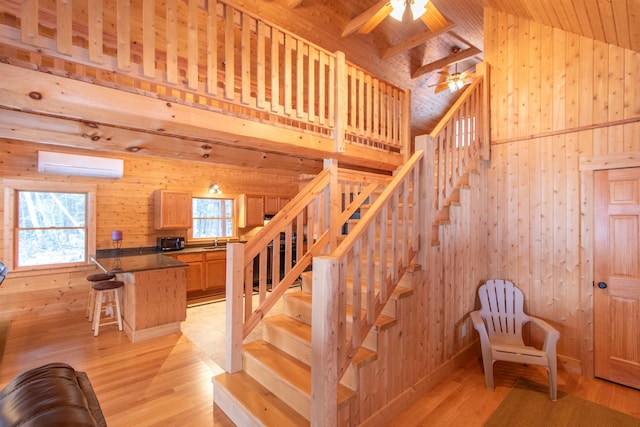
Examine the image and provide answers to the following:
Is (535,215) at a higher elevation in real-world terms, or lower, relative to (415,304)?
higher

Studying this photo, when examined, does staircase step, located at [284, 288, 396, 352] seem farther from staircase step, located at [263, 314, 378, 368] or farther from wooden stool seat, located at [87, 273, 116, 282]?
wooden stool seat, located at [87, 273, 116, 282]

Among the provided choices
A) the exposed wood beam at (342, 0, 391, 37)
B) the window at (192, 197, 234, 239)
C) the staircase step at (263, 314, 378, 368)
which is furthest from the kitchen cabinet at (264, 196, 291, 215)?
the staircase step at (263, 314, 378, 368)

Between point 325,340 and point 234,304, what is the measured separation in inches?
43.5

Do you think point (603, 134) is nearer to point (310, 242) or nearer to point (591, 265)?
point (591, 265)

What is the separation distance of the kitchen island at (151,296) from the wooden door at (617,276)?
475 centimetres

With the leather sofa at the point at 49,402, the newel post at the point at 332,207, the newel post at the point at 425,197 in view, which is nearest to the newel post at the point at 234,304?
the newel post at the point at 332,207

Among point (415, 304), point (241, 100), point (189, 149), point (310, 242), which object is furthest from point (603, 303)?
point (189, 149)

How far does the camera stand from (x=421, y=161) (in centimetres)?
262

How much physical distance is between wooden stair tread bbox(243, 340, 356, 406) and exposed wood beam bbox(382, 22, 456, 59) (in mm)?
4969

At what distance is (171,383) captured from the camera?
2799 millimetres

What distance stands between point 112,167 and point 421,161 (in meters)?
4.93

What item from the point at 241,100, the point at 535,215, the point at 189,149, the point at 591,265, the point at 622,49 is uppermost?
the point at 622,49

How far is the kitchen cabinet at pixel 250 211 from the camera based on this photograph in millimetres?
6730

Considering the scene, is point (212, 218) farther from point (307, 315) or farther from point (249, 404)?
point (249, 404)
